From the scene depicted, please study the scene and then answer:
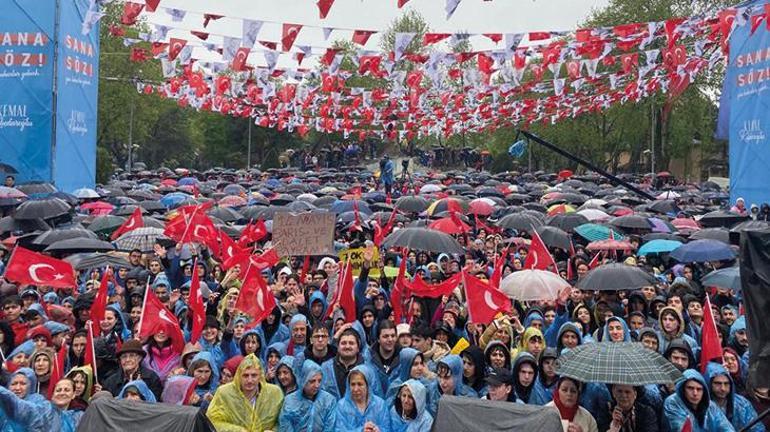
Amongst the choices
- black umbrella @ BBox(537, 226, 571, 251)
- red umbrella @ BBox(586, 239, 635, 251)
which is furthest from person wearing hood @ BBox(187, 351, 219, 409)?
→ black umbrella @ BBox(537, 226, 571, 251)

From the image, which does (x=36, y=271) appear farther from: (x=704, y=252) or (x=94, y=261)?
(x=704, y=252)

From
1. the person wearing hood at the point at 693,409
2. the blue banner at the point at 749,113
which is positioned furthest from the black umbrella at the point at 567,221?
the person wearing hood at the point at 693,409

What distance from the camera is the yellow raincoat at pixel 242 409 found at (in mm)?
6590

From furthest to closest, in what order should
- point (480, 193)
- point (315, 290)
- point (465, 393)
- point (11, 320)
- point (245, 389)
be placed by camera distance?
point (480, 193) < point (315, 290) < point (11, 320) < point (465, 393) < point (245, 389)

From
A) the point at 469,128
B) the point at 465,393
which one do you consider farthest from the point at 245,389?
the point at 469,128

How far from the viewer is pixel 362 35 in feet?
53.6

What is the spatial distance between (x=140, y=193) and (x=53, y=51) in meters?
4.79

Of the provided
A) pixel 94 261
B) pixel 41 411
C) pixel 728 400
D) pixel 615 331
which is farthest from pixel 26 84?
pixel 728 400

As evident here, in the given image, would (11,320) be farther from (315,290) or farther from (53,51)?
(53,51)

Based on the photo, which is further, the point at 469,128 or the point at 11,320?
the point at 469,128

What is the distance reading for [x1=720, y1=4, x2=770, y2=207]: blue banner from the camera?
846 inches

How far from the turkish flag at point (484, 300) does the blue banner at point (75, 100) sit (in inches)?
742

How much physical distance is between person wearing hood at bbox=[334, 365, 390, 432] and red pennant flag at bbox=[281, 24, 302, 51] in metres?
9.69

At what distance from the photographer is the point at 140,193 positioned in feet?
76.2
